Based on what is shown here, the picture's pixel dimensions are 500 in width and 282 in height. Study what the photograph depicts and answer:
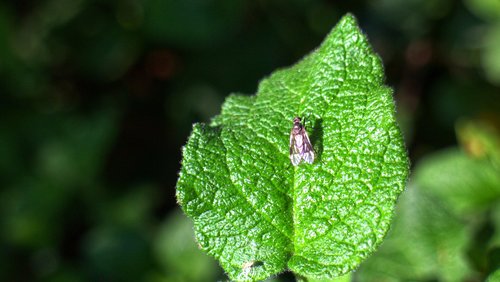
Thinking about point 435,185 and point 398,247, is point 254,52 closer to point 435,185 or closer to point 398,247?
point 435,185

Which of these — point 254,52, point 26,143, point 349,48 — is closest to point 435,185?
point 349,48

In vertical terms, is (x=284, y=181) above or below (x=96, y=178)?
below

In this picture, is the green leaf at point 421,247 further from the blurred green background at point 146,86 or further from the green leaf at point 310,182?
the blurred green background at point 146,86

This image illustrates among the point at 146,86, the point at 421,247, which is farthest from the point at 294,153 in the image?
the point at 146,86

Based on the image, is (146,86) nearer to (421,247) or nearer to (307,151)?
(421,247)

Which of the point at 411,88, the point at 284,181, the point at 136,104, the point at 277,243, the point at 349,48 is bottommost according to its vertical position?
the point at 277,243
